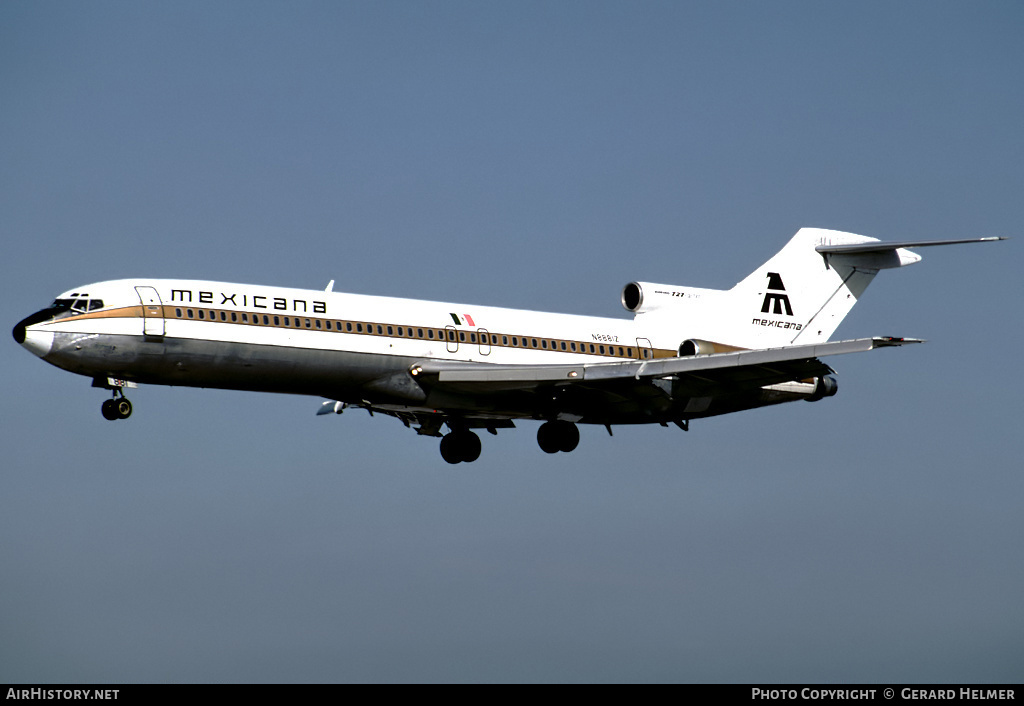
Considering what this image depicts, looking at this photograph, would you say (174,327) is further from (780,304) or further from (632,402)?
(780,304)

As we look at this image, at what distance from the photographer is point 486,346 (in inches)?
1540

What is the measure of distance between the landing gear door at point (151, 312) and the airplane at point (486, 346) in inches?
1.2

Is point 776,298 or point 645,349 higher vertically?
point 776,298

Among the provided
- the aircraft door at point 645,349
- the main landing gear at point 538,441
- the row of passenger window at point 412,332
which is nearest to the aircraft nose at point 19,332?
the row of passenger window at point 412,332

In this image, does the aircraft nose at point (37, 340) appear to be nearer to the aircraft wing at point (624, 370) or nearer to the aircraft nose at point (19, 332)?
the aircraft nose at point (19, 332)

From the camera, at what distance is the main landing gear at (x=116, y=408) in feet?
116

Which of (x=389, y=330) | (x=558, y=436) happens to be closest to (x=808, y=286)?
(x=558, y=436)

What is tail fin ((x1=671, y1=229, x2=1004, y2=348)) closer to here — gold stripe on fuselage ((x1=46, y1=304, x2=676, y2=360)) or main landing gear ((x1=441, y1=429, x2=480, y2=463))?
gold stripe on fuselage ((x1=46, y1=304, x2=676, y2=360))

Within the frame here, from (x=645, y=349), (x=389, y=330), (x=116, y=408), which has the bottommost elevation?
(x=116, y=408)

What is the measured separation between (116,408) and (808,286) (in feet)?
65.0

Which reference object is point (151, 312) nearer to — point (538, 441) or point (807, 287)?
point (538, 441)
